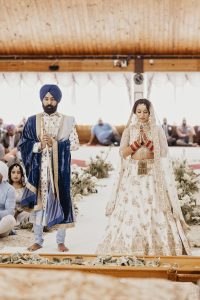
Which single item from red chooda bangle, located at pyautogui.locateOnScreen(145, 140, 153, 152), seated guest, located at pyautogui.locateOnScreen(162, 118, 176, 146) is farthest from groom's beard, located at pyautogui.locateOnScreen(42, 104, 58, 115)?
seated guest, located at pyautogui.locateOnScreen(162, 118, 176, 146)

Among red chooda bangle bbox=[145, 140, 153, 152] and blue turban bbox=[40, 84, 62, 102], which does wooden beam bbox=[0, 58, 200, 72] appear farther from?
red chooda bangle bbox=[145, 140, 153, 152]

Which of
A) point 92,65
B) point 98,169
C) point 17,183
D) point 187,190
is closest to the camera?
point 17,183

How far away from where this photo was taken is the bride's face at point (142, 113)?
4285 millimetres

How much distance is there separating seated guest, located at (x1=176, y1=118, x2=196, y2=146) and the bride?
32.8ft

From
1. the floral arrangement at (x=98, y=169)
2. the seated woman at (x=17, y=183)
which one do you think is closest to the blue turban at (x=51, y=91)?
the seated woman at (x=17, y=183)

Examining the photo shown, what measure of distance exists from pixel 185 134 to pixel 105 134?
2289 millimetres

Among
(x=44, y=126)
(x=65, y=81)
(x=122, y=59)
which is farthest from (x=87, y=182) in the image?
(x=65, y=81)

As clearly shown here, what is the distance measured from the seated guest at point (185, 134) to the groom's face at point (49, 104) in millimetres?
10053

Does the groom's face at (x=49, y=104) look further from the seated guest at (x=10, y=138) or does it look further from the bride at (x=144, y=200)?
the seated guest at (x=10, y=138)

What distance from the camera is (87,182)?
7355mm

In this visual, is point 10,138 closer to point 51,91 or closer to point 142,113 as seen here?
point 51,91

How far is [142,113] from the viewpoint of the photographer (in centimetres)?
430

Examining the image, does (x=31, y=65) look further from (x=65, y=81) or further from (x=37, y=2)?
(x=37, y=2)

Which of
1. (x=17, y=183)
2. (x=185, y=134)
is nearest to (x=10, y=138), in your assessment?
(x=185, y=134)
